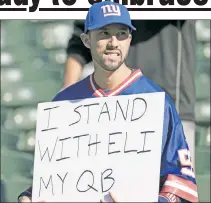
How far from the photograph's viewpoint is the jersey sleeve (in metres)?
3.96

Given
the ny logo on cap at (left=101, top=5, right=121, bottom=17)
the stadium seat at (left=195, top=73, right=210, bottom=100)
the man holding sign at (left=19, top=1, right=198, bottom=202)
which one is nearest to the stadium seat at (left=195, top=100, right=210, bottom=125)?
the stadium seat at (left=195, top=73, right=210, bottom=100)

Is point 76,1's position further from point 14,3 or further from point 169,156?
point 169,156

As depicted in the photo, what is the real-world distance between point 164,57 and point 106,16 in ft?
5.19

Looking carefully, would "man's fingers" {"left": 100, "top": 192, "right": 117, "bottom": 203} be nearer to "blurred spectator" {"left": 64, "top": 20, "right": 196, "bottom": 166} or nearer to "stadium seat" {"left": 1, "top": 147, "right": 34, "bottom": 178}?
"blurred spectator" {"left": 64, "top": 20, "right": 196, "bottom": 166}

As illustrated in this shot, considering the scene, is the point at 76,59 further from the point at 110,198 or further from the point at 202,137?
the point at 202,137

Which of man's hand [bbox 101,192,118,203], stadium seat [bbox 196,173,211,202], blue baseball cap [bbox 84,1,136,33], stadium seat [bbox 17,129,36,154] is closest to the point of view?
man's hand [bbox 101,192,118,203]

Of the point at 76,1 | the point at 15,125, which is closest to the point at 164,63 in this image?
the point at 76,1

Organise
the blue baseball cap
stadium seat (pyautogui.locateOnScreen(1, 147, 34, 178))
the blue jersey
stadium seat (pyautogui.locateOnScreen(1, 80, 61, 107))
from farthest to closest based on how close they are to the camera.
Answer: stadium seat (pyautogui.locateOnScreen(1, 80, 61, 107)), stadium seat (pyautogui.locateOnScreen(1, 147, 34, 178)), the blue baseball cap, the blue jersey

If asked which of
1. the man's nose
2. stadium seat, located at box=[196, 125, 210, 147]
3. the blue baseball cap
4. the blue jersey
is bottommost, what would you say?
the blue jersey

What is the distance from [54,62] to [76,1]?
8.31ft

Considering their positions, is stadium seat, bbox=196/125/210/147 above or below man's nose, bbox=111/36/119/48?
above

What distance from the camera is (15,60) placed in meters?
7.95

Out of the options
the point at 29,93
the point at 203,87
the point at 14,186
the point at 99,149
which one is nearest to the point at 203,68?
the point at 203,87

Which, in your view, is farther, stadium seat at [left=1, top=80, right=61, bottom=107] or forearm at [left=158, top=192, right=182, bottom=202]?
stadium seat at [left=1, top=80, right=61, bottom=107]
